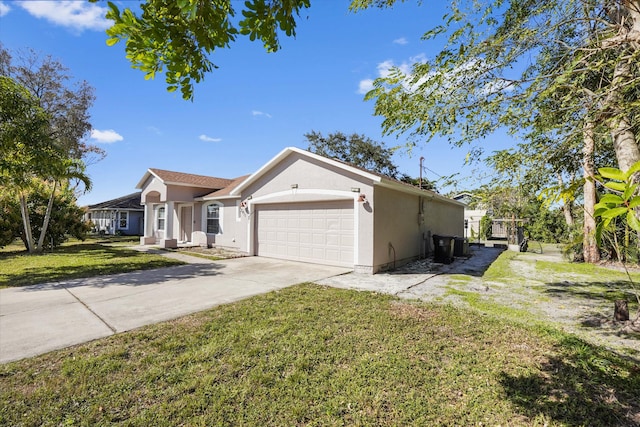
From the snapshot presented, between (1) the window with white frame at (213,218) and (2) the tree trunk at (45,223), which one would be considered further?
(1) the window with white frame at (213,218)

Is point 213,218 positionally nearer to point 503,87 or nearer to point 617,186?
point 503,87

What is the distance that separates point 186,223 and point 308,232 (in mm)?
10933

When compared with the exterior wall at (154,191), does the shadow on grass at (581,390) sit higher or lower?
lower

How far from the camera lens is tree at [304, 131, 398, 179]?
1345 inches

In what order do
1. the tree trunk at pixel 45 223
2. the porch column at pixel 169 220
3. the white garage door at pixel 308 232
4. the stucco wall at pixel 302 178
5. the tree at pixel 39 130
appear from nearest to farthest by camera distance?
the tree at pixel 39 130 → the stucco wall at pixel 302 178 → the white garage door at pixel 308 232 → the tree trunk at pixel 45 223 → the porch column at pixel 169 220

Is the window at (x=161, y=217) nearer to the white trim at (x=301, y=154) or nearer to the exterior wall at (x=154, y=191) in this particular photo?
the exterior wall at (x=154, y=191)

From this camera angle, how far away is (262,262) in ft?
37.7

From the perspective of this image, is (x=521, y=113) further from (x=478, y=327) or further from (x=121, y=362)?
(x=121, y=362)

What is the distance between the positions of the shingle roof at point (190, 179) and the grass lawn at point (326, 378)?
45.7 ft

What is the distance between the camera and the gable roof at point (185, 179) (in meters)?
16.9

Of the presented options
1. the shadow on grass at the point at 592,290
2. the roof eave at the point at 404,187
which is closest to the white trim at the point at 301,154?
the roof eave at the point at 404,187

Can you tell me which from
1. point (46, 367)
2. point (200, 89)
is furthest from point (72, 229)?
point (200, 89)

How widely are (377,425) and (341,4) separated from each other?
5502 millimetres

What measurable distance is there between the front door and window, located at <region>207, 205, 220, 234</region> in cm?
224
